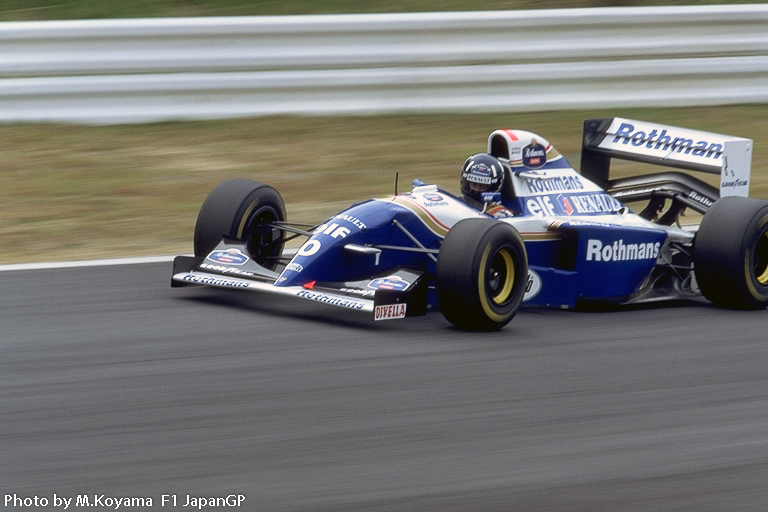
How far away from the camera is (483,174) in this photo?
21.6 feet

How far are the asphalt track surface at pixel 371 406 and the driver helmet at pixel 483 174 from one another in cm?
80

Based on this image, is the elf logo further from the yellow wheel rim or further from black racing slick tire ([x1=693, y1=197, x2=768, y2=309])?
the yellow wheel rim

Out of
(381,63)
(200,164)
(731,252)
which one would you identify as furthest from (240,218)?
(381,63)

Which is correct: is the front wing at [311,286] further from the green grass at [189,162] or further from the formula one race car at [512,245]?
the green grass at [189,162]

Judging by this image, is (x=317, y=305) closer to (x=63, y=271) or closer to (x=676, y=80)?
(x=63, y=271)

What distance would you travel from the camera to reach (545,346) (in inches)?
225

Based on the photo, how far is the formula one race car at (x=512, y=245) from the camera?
19.0ft

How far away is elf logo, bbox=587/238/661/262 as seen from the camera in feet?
21.6

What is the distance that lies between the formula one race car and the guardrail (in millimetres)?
3580

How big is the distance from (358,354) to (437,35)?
615 cm

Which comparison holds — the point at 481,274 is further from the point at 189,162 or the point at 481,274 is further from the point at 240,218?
the point at 189,162

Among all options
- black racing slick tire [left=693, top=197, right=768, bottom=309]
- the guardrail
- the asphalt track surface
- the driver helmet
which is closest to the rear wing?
black racing slick tire [left=693, top=197, right=768, bottom=309]

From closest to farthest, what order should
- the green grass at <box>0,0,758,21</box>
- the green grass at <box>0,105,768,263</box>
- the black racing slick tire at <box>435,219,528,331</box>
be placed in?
the black racing slick tire at <box>435,219,528,331</box>, the green grass at <box>0,105,768,263</box>, the green grass at <box>0,0,758,21</box>

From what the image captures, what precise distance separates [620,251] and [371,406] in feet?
8.76
